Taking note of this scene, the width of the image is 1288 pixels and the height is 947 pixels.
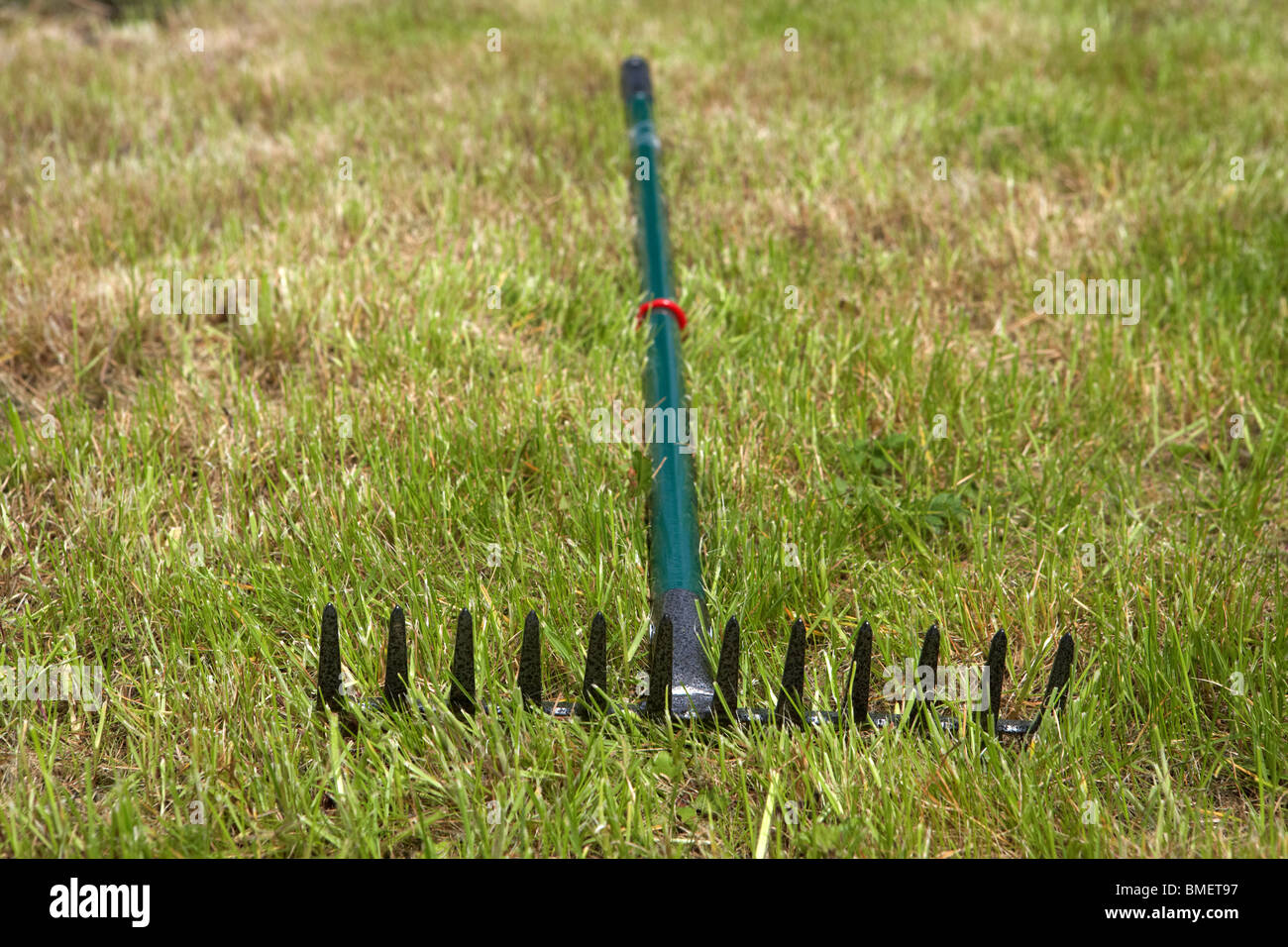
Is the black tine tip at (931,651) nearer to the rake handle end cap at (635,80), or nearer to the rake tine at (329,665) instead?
the rake tine at (329,665)

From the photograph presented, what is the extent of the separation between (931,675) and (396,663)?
3.54ft

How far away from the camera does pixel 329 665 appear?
200cm

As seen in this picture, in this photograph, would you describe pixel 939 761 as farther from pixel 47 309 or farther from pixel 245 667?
pixel 47 309

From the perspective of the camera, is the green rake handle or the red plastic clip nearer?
the green rake handle

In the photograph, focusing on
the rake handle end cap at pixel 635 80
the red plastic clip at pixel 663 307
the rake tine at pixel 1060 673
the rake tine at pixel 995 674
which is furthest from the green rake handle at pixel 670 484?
the rake handle end cap at pixel 635 80

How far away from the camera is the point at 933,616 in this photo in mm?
2336

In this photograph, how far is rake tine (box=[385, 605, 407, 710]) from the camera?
196cm

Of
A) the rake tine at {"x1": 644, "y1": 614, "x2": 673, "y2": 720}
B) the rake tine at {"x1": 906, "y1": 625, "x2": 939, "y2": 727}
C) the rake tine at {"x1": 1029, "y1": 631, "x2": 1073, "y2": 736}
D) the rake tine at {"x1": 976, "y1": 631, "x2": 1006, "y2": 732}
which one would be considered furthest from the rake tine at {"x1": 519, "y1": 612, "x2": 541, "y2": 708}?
the rake tine at {"x1": 1029, "y1": 631, "x2": 1073, "y2": 736}

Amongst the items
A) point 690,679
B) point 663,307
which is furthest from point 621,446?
point 690,679

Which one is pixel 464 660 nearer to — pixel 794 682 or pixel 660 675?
pixel 660 675

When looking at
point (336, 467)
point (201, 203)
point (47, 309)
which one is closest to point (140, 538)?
point (336, 467)

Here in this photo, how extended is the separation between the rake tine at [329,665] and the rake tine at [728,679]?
752 millimetres

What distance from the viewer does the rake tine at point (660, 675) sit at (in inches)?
75.9

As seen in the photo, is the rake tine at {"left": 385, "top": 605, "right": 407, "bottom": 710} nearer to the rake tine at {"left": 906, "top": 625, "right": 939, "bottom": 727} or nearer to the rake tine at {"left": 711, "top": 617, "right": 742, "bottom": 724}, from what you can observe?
the rake tine at {"left": 711, "top": 617, "right": 742, "bottom": 724}
